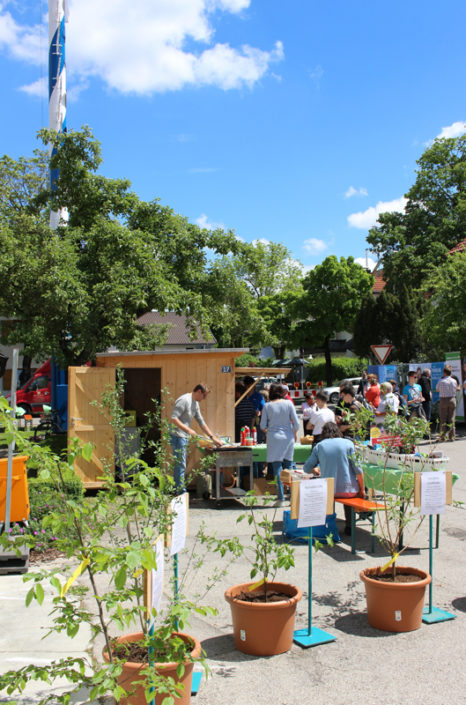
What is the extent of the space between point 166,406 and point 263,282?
4837 centimetres

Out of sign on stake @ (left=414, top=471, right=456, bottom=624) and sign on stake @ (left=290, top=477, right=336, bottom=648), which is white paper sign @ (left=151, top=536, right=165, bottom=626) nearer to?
sign on stake @ (left=290, top=477, right=336, bottom=648)

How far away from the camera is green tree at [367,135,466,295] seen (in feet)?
130

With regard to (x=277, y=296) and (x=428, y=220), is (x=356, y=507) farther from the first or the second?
(x=277, y=296)

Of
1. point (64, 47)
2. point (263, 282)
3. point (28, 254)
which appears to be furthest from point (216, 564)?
point (263, 282)

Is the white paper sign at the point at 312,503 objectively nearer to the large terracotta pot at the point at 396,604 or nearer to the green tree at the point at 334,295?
the large terracotta pot at the point at 396,604

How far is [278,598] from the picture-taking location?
4.52 meters

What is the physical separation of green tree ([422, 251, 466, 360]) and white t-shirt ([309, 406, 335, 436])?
11.2 meters

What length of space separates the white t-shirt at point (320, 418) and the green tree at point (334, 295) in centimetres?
3480

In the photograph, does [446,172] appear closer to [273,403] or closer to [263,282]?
[263,282]

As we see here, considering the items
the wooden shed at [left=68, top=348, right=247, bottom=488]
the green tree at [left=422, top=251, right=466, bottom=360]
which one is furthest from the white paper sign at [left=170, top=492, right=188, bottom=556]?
the green tree at [left=422, top=251, right=466, bottom=360]

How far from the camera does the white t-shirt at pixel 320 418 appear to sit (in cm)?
991

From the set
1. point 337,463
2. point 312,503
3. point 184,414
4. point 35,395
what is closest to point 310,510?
point 312,503

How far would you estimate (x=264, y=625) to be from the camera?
4375 millimetres

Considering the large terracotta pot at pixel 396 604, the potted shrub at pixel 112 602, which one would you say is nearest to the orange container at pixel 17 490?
the potted shrub at pixel 112 602
